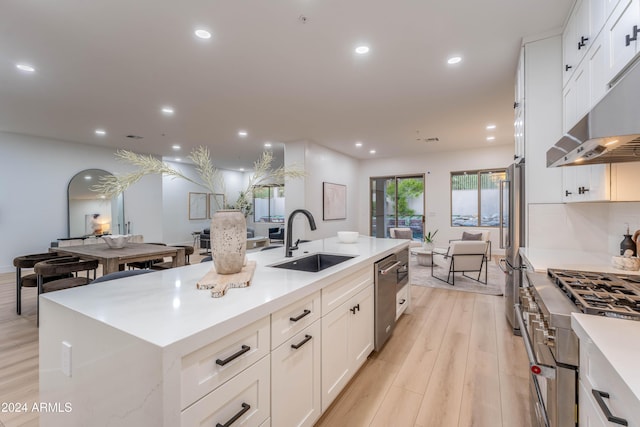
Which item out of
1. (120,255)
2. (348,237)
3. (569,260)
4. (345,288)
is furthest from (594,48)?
(120,255)

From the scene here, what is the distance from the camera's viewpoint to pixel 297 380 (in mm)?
1388

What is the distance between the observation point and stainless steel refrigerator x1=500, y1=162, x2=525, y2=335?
2719mm

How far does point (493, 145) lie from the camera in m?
7.32

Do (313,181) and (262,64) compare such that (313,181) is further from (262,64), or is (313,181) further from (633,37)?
(633,37)

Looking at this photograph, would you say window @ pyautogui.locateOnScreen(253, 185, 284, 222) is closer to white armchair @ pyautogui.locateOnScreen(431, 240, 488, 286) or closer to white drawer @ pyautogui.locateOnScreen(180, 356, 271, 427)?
white armchair @ pyautogui.locateOnScreen(431, 240, 488, 286)

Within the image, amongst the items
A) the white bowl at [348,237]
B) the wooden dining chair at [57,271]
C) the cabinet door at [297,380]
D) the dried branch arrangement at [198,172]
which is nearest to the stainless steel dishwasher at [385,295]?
the white bowl at [348,237]

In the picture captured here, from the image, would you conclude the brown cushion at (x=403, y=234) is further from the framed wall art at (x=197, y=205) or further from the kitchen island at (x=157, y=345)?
the framed wall art at (x=197, y=205)

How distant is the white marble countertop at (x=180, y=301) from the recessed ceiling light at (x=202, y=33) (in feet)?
7.06

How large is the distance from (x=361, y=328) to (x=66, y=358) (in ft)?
5.52

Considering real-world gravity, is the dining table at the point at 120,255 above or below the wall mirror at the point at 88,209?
below

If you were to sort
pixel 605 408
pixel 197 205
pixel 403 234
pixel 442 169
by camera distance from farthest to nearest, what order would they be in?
pixel 197 205 < pixel 442 169 < pixel 403 234 < pixel 605 408

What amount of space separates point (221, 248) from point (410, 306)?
2785 millimetres

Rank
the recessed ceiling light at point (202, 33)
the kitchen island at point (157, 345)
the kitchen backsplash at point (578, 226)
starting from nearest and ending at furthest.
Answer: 1. the kitchen island at point (157, 345)
2. the kitchen backsplash at point (578, 226)
3. the recessed ceiling light at point (202, 33)

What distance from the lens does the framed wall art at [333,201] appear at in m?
7.23
